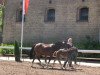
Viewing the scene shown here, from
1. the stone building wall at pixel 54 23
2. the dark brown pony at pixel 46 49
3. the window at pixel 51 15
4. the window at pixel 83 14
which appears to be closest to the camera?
the dark brown pony at pixel 46 49

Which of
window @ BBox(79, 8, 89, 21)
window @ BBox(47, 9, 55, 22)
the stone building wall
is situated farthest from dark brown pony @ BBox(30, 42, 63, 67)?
window @ BBox(47, 9, 55, 22)

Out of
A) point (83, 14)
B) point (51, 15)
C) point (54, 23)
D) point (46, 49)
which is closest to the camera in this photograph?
point (46, 49)

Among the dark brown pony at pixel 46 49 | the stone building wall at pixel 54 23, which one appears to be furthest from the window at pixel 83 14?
the dark brown pony at pixel 46 49

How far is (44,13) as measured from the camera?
33625mm

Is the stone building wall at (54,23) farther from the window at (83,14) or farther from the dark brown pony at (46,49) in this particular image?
the dark brown pony at (46,49)

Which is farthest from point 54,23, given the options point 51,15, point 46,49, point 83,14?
point 46,49

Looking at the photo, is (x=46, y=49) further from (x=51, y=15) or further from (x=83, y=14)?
(x=51, y=15)

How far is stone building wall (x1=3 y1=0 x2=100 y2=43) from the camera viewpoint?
31.2 meters

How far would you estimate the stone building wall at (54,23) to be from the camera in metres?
31.2

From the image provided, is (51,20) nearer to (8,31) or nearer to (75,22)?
(75,22)

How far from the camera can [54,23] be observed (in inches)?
1298

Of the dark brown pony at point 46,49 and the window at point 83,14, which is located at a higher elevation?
the window at point 83,14

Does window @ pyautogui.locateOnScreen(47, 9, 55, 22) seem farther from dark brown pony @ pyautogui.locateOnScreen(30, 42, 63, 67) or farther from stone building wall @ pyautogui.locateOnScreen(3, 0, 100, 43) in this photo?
dark brown pony @ pyautogui.locateOnScreen(30, 42, 63, 67)

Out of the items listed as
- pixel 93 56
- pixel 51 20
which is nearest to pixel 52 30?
pixel 51 20
